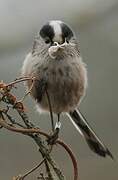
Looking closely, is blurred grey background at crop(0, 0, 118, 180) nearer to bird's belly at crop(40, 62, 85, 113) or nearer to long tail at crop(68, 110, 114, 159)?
long tail at crop(68, 110, 114, 159)

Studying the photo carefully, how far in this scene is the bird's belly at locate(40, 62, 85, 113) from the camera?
2.00m

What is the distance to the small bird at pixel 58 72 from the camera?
197 cm

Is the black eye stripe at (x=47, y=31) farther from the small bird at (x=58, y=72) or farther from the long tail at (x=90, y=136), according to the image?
the long tail at (x=90, y=136)

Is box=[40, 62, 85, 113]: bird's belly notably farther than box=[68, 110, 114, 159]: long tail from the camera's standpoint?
No

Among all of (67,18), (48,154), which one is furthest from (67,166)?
(67,18)

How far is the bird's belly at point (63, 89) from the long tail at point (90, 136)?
0.15m

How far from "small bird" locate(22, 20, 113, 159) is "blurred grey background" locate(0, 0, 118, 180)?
1239 mm

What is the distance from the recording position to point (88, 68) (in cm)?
581

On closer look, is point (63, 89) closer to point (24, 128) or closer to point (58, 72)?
point (58, 72)

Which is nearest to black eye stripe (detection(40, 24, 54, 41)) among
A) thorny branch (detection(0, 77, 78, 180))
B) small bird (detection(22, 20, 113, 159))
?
small bird (detection(22, 20, 113, 159))

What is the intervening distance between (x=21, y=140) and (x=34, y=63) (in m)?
2.49

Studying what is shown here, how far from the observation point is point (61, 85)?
2.04m

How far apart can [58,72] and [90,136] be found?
0.26 meters

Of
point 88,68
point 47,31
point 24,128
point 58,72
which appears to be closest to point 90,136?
point 58,72
